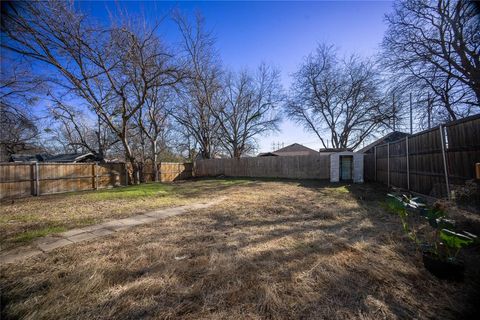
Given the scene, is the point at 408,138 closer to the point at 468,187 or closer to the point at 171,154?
the point at 468,187

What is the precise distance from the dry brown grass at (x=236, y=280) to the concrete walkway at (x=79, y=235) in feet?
1.02

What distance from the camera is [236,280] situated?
1.97m

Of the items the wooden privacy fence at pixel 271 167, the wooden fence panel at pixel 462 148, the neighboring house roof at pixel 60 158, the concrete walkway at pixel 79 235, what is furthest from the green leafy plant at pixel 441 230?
the neighboring house roof at pixel 60 158

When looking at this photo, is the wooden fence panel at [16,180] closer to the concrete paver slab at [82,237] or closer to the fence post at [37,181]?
the fence post at [37,181]

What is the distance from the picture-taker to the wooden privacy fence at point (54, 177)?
8352mm

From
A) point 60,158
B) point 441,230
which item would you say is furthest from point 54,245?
point 60,158

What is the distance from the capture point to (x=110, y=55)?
871 cm

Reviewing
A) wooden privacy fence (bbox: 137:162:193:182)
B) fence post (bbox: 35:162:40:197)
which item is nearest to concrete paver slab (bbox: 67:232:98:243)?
fence post (bbox: 35:162:40:197)

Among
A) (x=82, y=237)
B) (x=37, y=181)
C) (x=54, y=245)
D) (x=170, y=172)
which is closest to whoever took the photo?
(x=54, y=245)

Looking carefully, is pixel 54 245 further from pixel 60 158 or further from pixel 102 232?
pixel 60 158

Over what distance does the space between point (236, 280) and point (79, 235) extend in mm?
2990

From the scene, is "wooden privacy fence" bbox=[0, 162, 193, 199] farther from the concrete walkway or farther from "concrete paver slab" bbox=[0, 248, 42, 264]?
"concrete paver slab" bbox=[0, 248, 42, 264]

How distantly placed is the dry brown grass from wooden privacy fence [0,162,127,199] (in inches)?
350

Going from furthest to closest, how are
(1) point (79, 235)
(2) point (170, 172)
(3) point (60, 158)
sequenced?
(2) point (170, 172) → (3) point (60, 158) → (1) point (79, 235)
